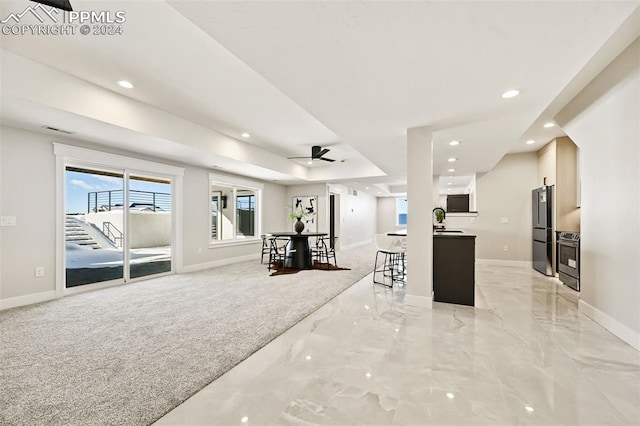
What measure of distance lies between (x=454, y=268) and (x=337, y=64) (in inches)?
120

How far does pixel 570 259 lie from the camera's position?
4332 millimetres

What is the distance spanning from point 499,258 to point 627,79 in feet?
16.1

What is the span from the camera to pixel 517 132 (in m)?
3.90

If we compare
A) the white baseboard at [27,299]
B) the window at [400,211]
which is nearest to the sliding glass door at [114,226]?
the white baseboard at [27,299]

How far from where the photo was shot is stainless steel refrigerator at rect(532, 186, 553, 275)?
17.8ft

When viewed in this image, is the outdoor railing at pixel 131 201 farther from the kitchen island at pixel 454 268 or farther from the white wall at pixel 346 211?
the kitchen island at pixel 454 268

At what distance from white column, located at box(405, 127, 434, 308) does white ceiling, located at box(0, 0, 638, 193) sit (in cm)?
30

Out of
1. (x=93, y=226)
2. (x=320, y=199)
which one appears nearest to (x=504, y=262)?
(x=320, y=199)

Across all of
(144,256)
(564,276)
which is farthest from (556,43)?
(144,256)

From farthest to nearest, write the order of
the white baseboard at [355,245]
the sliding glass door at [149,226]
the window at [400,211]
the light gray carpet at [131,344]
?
the window at [400,211] < the white baseboard at [355,245] < the sliding glass door at [149,226] < the light gray carpet at [131,344]

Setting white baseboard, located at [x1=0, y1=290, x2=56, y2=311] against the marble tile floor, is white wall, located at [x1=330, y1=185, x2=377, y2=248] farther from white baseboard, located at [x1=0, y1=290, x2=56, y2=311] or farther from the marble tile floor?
white baseboard, located at [x1=0, y1=290, x2=56, y2=311]

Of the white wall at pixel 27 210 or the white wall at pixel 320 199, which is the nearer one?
the white wall at pixel 27 210

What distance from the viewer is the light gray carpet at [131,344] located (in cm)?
177

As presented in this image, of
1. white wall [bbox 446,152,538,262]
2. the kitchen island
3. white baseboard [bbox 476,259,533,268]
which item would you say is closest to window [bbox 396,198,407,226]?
white wall [bbox 446,152,538,262]
